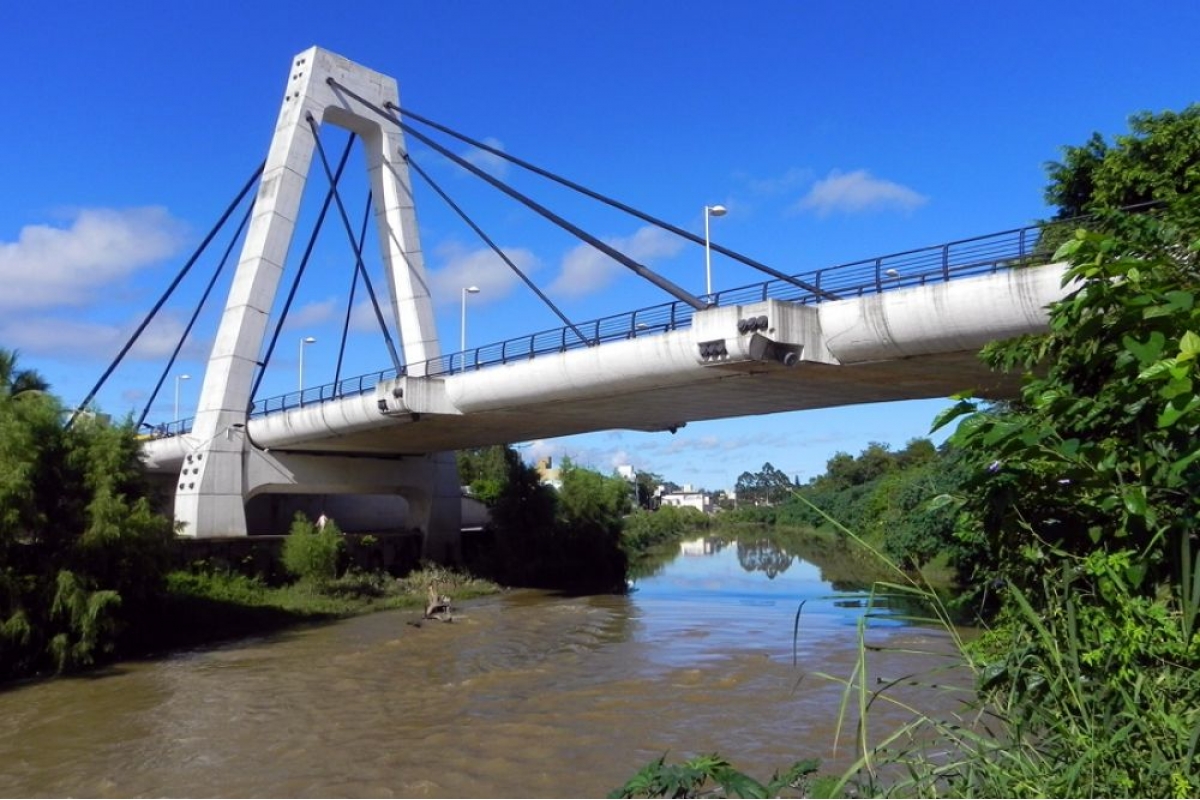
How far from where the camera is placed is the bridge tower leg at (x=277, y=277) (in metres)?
29.8

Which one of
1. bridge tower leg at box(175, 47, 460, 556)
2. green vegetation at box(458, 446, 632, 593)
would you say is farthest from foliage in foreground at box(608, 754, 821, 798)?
green vegetation at box(458, 446, 632, 593)

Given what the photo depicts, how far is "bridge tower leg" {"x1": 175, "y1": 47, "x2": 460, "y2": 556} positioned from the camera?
29.8 meters

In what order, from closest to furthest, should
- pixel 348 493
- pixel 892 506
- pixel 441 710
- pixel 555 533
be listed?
1. pixel 441 710
2. pixel 348 493
3. pixel 555 533
4. pixel 892 506

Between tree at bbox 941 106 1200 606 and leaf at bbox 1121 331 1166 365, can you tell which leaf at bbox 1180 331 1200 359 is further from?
leaf at bbox 1121 331 1166 365

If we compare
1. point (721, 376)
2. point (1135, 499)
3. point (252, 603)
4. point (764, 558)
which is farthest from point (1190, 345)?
point (764, 558)

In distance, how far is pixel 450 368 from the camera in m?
26.4

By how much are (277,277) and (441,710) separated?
1914 cm

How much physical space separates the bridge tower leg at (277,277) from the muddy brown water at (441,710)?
24.6 ft

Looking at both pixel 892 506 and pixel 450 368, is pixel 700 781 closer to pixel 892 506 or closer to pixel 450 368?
pixel 450 368

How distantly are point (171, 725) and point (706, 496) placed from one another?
161 meters

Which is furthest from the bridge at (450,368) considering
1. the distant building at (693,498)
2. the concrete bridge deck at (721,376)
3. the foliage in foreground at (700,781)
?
the distant building at (693,498)

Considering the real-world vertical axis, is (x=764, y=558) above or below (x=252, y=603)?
above

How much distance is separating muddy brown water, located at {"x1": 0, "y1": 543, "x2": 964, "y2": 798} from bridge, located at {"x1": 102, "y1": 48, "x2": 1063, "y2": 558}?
198 inches

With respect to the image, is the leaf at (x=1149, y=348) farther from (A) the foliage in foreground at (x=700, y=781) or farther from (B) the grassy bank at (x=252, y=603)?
(B) the grassy bank at (x=252, y=603)
